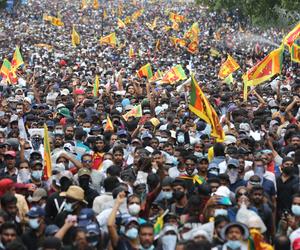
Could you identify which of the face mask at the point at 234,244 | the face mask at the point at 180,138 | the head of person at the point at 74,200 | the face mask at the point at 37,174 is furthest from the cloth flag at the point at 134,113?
the face mask at the point at 234,244

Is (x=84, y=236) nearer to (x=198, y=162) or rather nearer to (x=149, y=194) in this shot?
(x=149, y=194)

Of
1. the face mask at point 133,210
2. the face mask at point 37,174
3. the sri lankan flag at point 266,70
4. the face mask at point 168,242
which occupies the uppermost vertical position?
the face mask at point 133,210

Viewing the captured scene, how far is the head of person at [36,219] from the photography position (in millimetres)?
8375

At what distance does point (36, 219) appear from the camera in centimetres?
838

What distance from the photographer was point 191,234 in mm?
8094

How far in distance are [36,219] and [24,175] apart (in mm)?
2011

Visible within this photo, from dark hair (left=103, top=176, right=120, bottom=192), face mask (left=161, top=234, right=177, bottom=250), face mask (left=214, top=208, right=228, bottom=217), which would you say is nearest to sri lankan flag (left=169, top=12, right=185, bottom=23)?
dark hair (left=103, top=176, right=120, bottom=192)

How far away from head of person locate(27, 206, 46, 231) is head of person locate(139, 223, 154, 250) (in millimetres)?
942

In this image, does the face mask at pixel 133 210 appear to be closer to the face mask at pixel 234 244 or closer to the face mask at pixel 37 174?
the face mask at pixel 234 244

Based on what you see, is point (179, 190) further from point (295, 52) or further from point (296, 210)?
A: point (295, 52)

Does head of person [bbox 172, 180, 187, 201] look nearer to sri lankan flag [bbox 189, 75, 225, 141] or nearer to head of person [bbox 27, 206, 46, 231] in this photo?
head of person [bbox 27, 206, 46, 231]

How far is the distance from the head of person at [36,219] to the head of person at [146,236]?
0.94m

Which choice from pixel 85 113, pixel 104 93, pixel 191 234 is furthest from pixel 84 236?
pixel 104 93

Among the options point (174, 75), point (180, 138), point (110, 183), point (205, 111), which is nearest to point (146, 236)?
point (110, 183)
